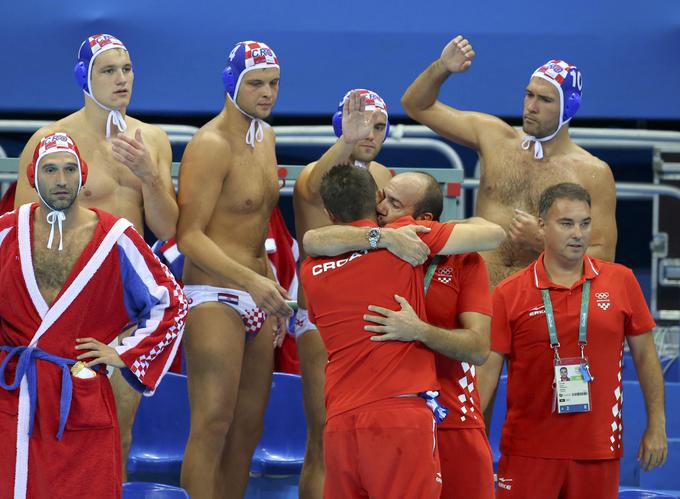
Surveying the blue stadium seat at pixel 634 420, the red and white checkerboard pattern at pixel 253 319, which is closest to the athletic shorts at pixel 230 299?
the red and white checkerboard pattern at pixel 253 319

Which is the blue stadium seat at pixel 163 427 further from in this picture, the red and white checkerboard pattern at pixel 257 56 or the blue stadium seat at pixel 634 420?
the blue stadium seat at pixel 634 420

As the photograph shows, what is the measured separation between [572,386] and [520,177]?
1241 millimetres

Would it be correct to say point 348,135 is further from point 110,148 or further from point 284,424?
point 284,424

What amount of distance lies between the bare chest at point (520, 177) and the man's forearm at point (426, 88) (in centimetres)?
38

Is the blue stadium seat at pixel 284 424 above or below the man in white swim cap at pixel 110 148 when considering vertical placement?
below

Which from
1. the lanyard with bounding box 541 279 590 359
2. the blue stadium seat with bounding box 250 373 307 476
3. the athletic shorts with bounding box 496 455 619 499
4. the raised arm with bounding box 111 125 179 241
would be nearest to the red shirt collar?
the lanyard with bounding box 541 279 590 359

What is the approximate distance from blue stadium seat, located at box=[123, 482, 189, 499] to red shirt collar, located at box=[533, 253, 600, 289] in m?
1.55

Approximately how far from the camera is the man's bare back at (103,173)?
4598 millimetres

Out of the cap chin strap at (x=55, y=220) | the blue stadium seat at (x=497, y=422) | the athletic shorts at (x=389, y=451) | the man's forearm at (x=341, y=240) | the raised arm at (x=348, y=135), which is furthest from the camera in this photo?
the blue stadium seat at (x=497, y=422)

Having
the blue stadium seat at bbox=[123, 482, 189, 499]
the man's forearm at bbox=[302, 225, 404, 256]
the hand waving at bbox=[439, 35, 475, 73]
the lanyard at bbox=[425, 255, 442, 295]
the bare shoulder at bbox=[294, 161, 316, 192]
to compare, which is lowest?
the blue stadium seat at bbox=[123, 482, 189, 499]

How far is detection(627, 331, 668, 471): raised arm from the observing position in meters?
4.02

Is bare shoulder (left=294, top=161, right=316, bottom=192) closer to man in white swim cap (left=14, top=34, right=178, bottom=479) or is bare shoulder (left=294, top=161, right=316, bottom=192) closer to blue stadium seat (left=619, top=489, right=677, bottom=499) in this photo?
man in white swim cap (left=14, top=34, right=178, bottom=479)

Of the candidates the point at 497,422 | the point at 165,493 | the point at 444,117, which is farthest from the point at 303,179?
the point at 497,422

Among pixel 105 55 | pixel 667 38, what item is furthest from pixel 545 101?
pixel 667 38
